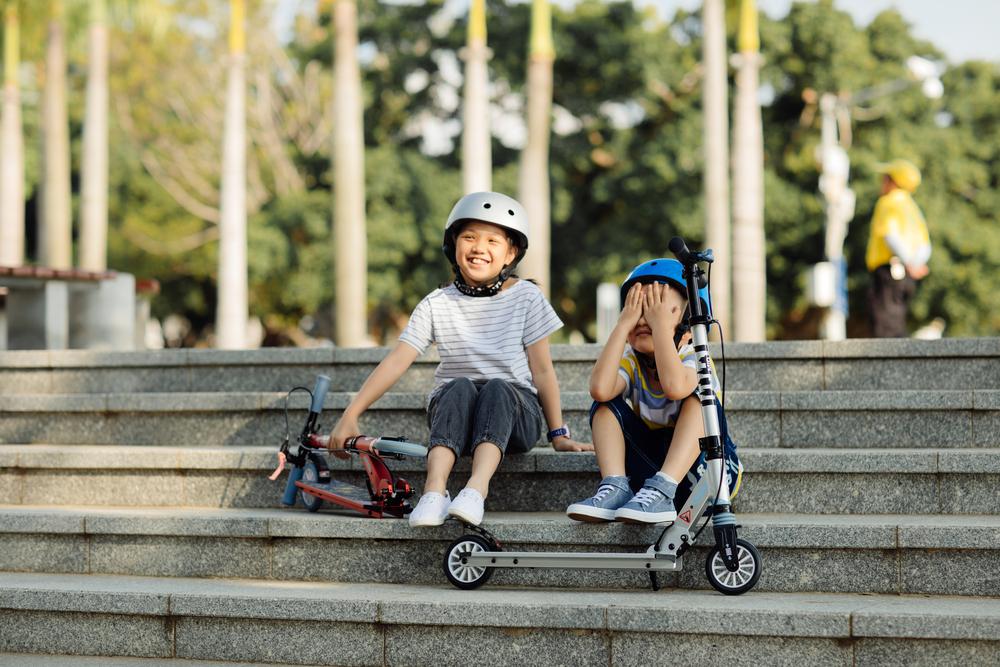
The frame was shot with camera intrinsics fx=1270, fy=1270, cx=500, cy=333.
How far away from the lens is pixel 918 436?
5.43 meters

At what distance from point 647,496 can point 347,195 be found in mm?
15355

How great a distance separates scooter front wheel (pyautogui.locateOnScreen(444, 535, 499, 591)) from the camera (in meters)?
4.45

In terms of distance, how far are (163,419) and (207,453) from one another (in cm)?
89

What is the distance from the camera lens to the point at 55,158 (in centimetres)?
2309

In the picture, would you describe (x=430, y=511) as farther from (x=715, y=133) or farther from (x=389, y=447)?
(x=715, y=133)

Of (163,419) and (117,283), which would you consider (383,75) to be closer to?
(117,283)

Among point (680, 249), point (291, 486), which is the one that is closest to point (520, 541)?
point (291, 486)

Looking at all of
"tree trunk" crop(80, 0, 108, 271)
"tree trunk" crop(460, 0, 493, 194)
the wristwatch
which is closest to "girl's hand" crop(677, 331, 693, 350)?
the wristwatch

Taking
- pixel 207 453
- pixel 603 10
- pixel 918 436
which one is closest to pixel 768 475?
pixel 918 436

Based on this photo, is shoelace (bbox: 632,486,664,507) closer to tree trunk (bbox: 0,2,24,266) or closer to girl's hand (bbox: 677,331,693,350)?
girl's hand (bbox: 677,331,693,350)

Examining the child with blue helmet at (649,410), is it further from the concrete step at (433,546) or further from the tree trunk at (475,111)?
the tree trunk at (475,111)

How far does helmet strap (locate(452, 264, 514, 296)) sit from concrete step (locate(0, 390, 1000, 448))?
73 cm

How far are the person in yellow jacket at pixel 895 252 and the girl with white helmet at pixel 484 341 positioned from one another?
5.25 meters

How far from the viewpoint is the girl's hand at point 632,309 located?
→ 4.60 meters
